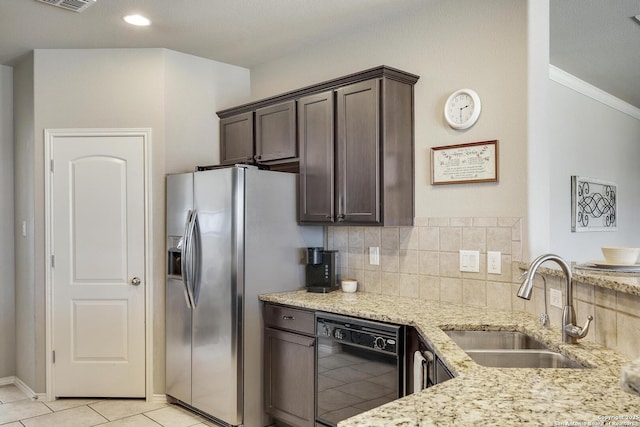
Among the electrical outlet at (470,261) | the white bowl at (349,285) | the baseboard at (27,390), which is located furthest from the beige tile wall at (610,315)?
the baseboard at (27,390)

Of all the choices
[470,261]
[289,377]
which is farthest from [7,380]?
[470,261]

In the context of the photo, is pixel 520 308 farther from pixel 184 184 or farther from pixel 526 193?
pixel 184 184

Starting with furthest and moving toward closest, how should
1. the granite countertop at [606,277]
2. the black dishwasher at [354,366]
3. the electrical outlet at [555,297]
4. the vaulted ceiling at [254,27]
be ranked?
1. the vaulted ceiling at [254,27]
2. the black dishwasher at [354,366]
3. the electrical outlet at [555,297]
4. the granite countertop at [606,277]

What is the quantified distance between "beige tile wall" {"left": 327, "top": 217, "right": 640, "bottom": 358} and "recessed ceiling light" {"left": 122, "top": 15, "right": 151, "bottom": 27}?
1906 millimetres

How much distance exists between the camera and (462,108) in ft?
9.63

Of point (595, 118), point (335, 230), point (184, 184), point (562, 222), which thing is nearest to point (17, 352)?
point (184, 184)

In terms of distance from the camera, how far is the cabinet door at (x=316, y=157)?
327 cm

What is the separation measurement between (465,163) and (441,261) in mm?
611

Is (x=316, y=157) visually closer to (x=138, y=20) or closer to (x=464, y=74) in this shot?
(x=464, y=74)

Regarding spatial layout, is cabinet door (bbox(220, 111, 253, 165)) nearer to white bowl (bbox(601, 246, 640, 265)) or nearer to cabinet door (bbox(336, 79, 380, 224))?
cabinet door (bbox(336, 79, 380, 224))

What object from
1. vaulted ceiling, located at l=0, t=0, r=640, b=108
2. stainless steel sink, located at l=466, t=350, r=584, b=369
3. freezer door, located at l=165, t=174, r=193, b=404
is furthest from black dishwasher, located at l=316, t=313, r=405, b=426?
vaulted ceiling, located at l=0, t=0, r=640, b=108

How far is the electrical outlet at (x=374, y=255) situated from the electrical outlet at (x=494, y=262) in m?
0.79

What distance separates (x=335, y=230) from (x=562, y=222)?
2.01 meters

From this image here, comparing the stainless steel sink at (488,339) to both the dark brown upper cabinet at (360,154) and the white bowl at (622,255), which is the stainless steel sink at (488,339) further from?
the dark brown upper cabinet at (360,154)
